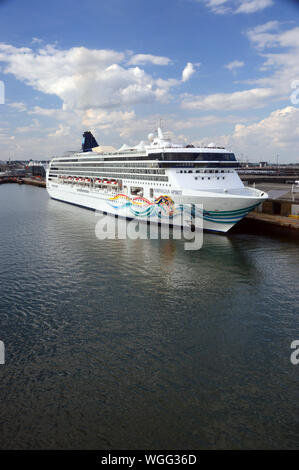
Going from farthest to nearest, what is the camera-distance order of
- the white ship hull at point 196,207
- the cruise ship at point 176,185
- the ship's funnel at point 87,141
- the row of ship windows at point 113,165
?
1. the ship's funnel at point 87,141
2. the row of ship windows at point 113,165
3. the cruise ship at point 176,185
4. the white ship hull at point 196,207

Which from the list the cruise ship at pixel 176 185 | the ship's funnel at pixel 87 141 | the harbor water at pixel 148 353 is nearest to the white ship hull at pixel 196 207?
the cruise ship at pixel 176 185

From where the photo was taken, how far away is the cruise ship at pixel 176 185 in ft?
98.6

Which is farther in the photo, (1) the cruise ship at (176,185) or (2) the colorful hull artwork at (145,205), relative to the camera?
(2) the colorful hull artwork at (145,205)

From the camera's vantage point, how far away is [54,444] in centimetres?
891

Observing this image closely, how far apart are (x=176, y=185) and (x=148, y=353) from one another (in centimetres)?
2120

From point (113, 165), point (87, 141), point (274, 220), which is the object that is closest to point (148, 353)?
point (274, 220)

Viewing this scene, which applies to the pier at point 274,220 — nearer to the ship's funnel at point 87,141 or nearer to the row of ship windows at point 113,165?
the row of ship windows at point 113,165

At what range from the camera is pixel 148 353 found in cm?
1273

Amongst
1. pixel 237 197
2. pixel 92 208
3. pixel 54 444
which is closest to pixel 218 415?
pixel 54 444

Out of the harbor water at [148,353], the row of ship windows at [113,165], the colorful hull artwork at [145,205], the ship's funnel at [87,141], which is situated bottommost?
the harbor water at [148,353]

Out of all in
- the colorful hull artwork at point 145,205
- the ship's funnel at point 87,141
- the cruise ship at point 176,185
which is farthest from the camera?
the ship's funnel at point 87,141

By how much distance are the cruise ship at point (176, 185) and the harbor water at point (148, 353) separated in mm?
7159

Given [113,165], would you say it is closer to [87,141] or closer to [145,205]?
[145,205]

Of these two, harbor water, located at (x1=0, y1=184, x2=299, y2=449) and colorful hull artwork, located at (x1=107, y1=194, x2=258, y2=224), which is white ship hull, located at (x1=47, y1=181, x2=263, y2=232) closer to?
colorful hull artwork, located at (x1=107, y1=194, x2=258, y2=224)
